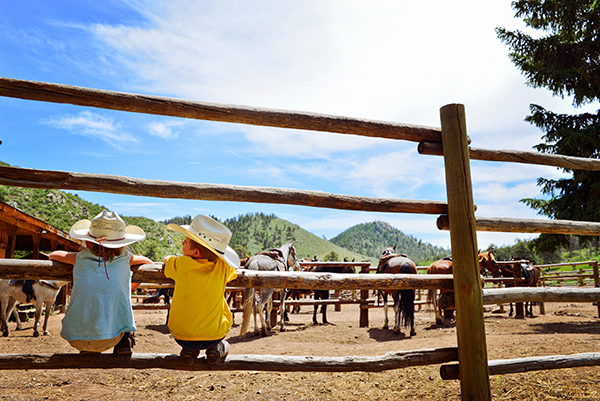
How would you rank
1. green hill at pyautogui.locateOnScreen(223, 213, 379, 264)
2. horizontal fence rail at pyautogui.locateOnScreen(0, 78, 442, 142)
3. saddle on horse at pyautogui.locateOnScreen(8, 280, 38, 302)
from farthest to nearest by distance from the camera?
green hill at pyautogui.locateOnScreen(223, 213, 379, 264) → saddle on horse at pyautogui.locateOnScreen(8, 280, 38, 302) → horizontal fence rail at pyautogui.locateOnScreen(0, 78, 442, 142)

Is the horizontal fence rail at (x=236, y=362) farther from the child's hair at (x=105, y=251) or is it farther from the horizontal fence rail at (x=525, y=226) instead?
the horizontal fence rail at (x=525, y=226)

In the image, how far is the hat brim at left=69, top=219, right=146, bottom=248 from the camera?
256 cm

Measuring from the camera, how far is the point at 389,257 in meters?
9.66

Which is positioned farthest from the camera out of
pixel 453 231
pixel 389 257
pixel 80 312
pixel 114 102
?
pixel 389 257

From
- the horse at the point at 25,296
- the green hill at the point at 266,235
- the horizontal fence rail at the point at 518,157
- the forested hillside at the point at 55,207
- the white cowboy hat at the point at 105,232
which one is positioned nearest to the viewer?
the white cowboy hat at the point at 105,232

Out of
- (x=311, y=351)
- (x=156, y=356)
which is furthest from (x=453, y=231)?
(x=311, y=351)

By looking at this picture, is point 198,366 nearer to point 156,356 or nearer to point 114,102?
point 156,356

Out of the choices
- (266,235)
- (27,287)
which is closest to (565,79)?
(27,287)

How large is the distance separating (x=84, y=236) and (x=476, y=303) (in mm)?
3039

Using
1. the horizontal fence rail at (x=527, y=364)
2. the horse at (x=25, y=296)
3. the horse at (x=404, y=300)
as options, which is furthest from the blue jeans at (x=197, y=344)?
the horse at (x=25, y=296)

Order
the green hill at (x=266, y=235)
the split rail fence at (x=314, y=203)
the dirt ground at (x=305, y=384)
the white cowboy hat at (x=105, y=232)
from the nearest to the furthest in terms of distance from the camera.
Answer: the white cowboy hat at (x=105, y=232) → the split rail fence at (x=314, y=203) → the dirt ground at (x=305, y=384) → the green hill at (x=266, y=235)

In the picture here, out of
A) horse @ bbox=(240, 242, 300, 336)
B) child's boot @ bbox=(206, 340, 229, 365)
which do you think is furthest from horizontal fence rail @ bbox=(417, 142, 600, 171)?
horse @ bbox=(240, 242, 300, 336)

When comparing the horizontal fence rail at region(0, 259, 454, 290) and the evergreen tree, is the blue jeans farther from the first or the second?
the evergreen tree

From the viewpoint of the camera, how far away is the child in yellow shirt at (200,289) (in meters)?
2.56
